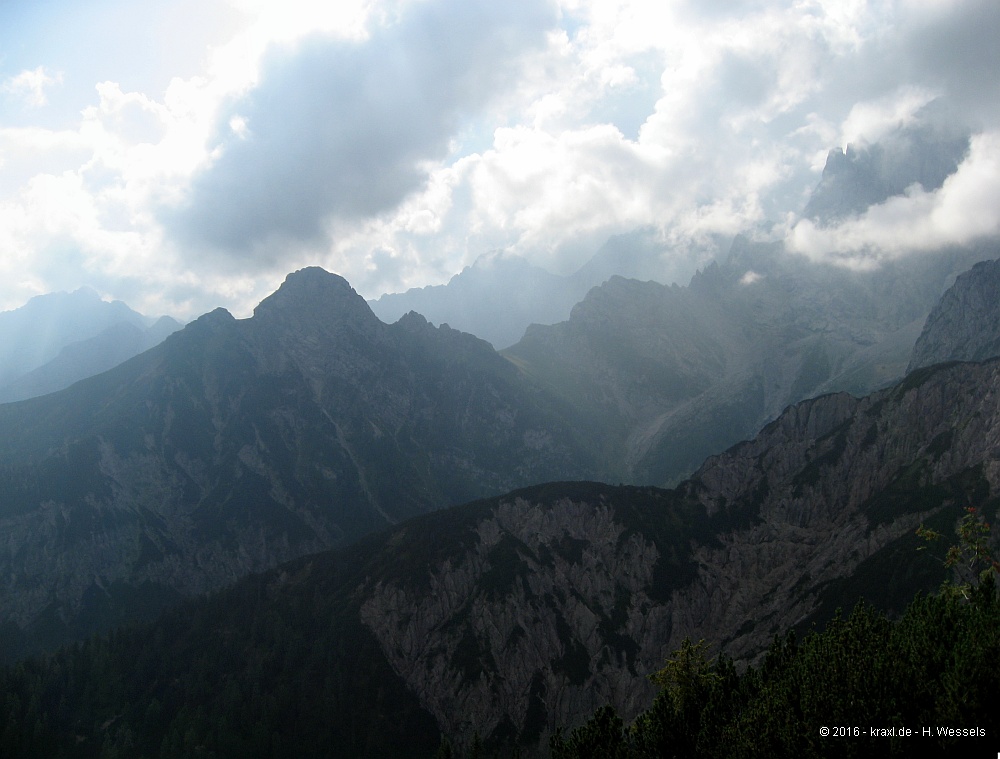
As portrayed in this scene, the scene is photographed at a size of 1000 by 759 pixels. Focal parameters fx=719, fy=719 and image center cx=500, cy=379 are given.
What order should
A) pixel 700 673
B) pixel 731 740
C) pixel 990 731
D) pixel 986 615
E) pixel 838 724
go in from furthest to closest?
pixel 700 673
pixel 731 740
pixel 986 615
pixel 838 724
pixel 990 731

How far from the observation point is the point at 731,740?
57250 mm

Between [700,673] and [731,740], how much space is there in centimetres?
1749

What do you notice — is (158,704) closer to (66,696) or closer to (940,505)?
(66,696)

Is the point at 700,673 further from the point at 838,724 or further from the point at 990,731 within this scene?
the point at 990,731

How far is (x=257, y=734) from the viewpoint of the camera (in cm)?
16575

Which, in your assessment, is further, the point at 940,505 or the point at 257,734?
the point at 940,505

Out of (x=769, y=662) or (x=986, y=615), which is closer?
(x=986, y=615)

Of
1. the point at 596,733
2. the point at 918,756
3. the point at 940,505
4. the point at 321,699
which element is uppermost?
the point at 918,756

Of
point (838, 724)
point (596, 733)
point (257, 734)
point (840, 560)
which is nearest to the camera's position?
point (838, 724)

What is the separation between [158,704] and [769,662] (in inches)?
6575

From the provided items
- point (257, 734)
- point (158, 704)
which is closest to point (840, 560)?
point (257, 734)

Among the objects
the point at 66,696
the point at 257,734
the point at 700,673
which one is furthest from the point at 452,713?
the point at 700,673

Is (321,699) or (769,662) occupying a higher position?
(769,662)

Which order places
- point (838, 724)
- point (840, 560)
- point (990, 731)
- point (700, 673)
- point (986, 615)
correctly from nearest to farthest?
point (990, 731) < point (838, 724) < point (986, 615) < point (700, 673) < point (840, 560)
